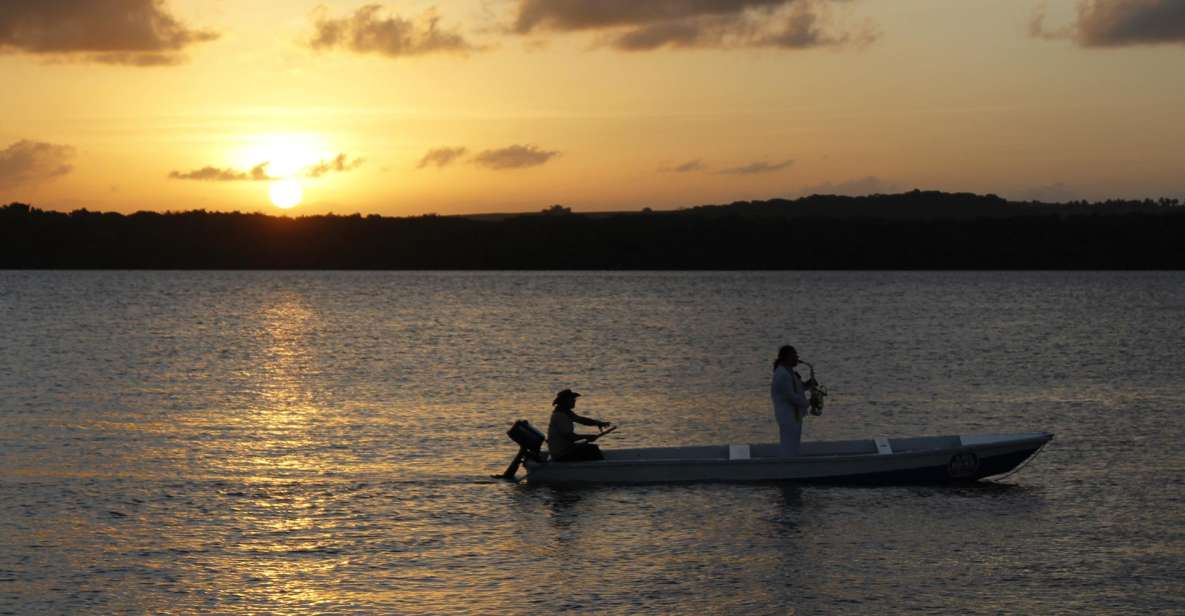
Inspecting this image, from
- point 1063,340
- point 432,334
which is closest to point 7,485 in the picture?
point 432,334

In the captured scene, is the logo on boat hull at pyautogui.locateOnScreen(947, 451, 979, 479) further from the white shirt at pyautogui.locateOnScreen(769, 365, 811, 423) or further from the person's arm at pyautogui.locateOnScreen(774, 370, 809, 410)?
the person's arm at pyautogui.locateOnScreen(774, 370, 809, 410)

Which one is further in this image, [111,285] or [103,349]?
[111,285]

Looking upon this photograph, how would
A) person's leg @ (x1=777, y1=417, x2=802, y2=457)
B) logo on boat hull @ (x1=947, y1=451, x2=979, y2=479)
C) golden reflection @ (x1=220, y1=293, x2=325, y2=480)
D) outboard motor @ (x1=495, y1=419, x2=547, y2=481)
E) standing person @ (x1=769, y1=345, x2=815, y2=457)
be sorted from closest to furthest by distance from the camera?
standing person @ (x1=769, y1=345, x2=815, y2=457) → person's leg @ (x1=777, y1=417, x2=802, y2=457) → logo on boat hull @ (x1=947, y1=451, x2=979, y2=479) → outboard motor @ (x1=495, y1=419, x2=547, y2=481) → golden reflection @ (x1=220, y1=293, x2=325, y2=480)

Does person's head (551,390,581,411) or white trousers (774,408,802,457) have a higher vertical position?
person's head (551,390,581,411)

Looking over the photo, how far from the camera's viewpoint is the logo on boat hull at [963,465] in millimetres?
24812

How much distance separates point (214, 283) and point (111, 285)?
69.5 ft

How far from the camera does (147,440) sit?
3181cm

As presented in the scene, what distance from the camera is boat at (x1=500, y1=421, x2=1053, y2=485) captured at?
80.5 ft

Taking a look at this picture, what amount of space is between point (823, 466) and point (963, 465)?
256 cm

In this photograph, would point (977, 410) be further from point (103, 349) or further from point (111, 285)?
point (111, 285)

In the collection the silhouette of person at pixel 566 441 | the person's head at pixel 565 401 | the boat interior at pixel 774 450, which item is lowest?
the boat interior at pixel 774 450

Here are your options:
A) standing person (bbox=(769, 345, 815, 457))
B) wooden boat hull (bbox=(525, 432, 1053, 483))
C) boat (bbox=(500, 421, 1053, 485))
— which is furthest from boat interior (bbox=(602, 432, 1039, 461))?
standing person (bbox=(769, 345, 815, 457))

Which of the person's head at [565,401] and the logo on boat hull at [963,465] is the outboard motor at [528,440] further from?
the logo on boat hull at [963,465]

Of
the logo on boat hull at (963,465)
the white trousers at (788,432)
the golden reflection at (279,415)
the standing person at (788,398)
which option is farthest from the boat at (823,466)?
the golden reflection at (279,415)
